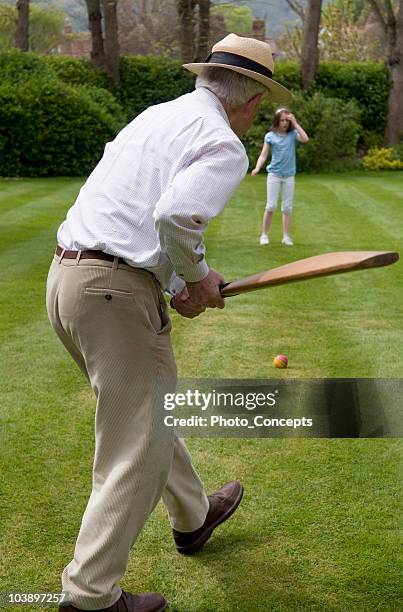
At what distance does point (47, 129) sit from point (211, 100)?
73.8 feet

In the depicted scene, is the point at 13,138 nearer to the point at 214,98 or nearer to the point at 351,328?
the point at 351,328

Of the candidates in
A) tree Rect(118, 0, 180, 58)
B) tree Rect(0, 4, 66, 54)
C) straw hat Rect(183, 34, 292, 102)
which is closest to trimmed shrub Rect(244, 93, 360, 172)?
straw hat Rect(183, 34, 292, 102)

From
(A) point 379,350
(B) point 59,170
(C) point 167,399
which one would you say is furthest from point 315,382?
(B) point 59,170

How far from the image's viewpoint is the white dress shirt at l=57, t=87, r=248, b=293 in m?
3.20

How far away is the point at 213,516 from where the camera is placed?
4297mm

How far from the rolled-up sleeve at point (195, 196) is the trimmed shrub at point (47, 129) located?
73.3 feet

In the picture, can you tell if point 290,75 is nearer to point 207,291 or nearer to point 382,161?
point 382,161

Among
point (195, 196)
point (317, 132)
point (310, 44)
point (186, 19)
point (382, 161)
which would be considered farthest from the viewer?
point (310, 44)

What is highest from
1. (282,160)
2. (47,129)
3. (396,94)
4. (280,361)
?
(280,361)

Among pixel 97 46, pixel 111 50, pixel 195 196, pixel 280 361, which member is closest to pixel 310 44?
pixel 111 50

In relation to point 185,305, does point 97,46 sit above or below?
below

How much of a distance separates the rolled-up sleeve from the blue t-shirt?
9.82 m

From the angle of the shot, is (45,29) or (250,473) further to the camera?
(45,29)

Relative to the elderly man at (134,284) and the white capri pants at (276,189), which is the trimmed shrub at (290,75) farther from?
the elderly man at (134,284)
